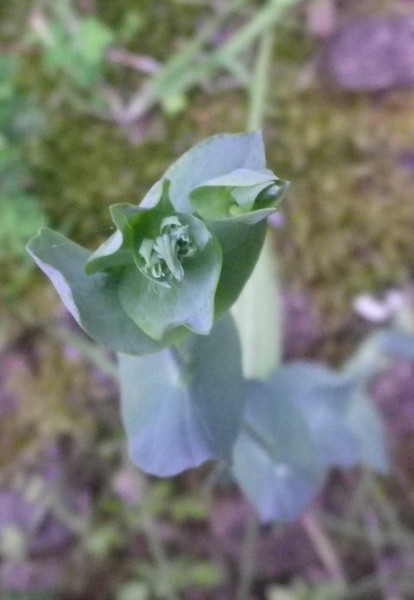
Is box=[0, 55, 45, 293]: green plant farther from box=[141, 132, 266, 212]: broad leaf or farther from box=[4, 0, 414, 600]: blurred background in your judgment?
box=[141, 132, 266, 212]: broad leaf

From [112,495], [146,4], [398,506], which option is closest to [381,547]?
[398,506]

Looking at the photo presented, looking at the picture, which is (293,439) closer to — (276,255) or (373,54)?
(276,255)

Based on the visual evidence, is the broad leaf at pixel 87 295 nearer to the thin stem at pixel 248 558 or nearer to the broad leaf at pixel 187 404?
the broad leaf at pixel 187 404

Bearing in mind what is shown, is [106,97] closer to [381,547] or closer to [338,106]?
[338,106]

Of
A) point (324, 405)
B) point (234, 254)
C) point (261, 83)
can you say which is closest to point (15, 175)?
point (261, 83)

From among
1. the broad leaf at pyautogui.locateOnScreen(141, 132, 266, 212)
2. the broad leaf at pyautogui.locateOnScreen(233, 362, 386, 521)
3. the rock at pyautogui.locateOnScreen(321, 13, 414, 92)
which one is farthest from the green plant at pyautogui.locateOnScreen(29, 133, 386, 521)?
the rock at pyautogui.locateOnScreen(321, 13, 414, 92)

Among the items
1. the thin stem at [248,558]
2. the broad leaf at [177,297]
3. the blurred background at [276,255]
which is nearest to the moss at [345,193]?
the blurred background at [276,255]
